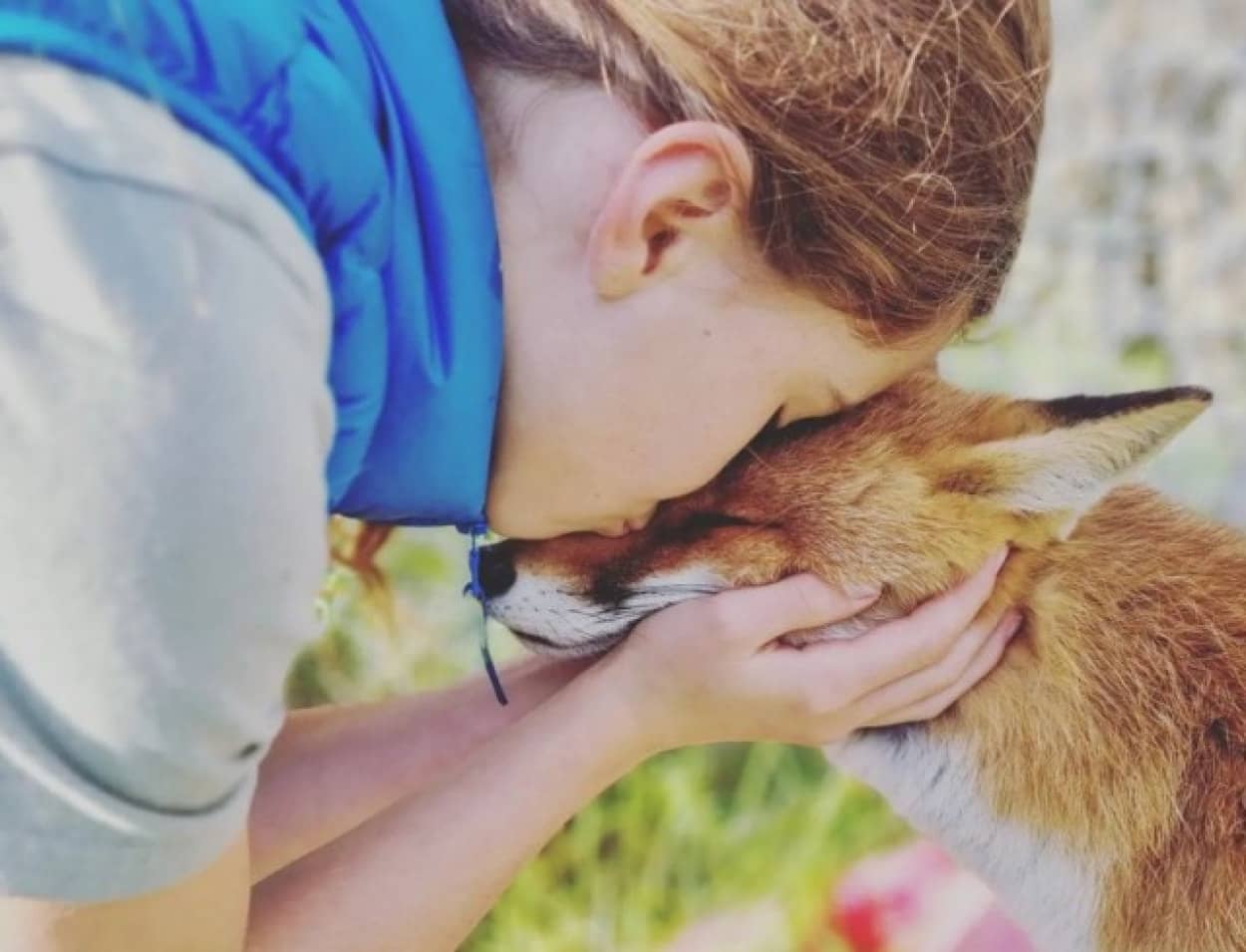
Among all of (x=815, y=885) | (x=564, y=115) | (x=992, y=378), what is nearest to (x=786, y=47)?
(x=564, y=115)

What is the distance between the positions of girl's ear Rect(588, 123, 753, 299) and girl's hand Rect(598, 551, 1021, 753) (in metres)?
0.47

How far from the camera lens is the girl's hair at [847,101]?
1.41m

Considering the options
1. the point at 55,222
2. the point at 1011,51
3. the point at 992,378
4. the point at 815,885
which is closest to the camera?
the point at 55,222

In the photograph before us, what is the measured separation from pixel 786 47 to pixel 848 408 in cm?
52

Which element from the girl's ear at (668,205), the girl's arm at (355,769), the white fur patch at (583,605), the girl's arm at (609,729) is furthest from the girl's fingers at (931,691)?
the girl's ear at (668,205)

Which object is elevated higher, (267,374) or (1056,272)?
(267,374)

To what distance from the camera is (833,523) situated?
1.80 metres

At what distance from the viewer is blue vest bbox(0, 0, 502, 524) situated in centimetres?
114

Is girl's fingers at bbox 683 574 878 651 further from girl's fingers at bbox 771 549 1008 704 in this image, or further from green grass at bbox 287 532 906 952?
green grass at bbox 287 532 906 952

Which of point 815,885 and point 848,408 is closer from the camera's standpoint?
point 848,408

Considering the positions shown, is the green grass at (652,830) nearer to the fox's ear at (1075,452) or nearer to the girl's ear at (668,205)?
the fox's ear at (1075,452)

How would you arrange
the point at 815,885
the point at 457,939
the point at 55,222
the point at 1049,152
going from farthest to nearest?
1. the point at 1049,152
2. the point at 815,885
3. the point at 457,939
4. the point at 55,222

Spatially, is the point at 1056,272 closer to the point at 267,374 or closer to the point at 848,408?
the point at 848,408

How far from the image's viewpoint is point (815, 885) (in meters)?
2.90
